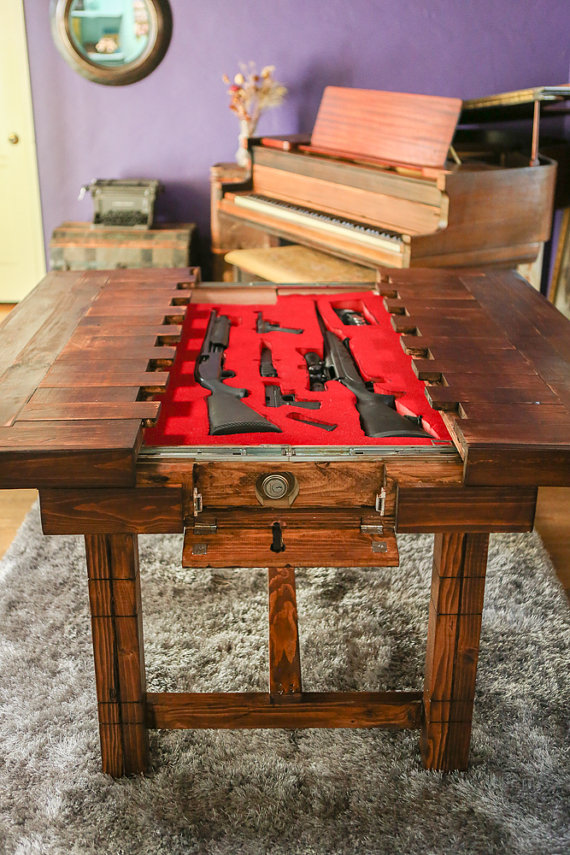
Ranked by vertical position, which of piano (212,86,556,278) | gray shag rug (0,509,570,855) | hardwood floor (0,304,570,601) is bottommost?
hardwood floor (0,304,570,601)

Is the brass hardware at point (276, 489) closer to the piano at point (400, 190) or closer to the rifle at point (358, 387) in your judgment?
the rifle at point (358, 387)

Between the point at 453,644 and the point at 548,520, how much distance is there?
1.54 m

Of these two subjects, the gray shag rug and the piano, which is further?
the piano

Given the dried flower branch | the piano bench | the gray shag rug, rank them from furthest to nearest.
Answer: the dried flower branch → the piano bench → the gray shag rug

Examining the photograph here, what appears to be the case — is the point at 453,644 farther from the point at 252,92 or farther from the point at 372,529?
the point at 252,92

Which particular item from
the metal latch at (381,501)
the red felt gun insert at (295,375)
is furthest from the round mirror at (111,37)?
the metal latch at (381,501)

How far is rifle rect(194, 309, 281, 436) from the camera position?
1607 millimetres

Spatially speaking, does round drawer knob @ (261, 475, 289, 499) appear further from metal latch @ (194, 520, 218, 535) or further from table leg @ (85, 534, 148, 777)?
table leg @ (85, 534, 148, 777)

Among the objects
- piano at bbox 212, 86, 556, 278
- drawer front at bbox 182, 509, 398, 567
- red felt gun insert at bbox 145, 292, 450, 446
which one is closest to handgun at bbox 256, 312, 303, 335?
red felt gun insert at bbox 145, 292, 450, 446

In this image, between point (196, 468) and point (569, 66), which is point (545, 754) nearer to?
point (196, 468)

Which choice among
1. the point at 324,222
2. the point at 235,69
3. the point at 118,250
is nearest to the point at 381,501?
the point at 324,222

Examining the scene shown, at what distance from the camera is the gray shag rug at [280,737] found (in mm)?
1720

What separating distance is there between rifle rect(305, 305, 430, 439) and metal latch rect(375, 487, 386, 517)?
0.39 ft

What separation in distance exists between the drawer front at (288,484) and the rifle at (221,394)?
109mm
